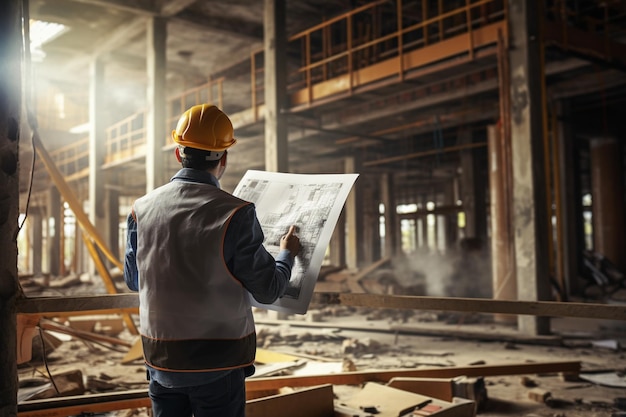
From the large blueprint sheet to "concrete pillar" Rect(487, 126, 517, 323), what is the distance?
23.7 feet

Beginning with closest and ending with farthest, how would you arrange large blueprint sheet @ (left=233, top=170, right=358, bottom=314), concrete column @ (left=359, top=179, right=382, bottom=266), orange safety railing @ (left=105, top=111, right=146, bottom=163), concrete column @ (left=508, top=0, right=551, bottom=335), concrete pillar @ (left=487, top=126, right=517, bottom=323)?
large blueprint sheet @ (left=233, top=170, right=358, bottom=314), concrete column @ (left=508, top=0, right=551, bottom=335), concrete pillar @ (left=487, top=126, right=517, bottom=323), orange safety railing @ (left=105, top=111, right=146, bottom=163), concrete column @ (left=359, top=179, right=382, bottom=266)

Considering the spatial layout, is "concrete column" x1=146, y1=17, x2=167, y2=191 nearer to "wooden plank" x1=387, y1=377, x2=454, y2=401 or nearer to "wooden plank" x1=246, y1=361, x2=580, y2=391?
"wooden plank" x1=246, y1=361, x2=580, y2=391

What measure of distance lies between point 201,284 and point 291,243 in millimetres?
499

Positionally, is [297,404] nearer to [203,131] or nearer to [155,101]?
[203,131]

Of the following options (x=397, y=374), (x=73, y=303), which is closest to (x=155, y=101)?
(x=397, y=374)

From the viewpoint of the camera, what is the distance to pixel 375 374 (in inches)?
185

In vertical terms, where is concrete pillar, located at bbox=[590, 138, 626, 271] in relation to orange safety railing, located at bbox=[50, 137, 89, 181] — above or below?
below

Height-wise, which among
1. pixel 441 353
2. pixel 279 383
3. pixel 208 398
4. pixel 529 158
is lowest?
pixel 441 353

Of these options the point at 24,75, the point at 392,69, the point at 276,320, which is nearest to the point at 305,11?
the point at 392,69

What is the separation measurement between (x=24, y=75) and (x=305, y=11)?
12391 millimetres

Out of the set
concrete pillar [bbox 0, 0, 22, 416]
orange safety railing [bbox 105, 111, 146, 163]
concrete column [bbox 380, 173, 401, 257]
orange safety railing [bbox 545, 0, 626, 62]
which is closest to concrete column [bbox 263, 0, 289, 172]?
orange safety railing [bbox 545, 0, 626, 62]

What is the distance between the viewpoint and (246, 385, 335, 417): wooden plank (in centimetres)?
336

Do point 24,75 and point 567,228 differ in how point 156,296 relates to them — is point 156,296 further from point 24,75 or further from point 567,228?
point 567,228

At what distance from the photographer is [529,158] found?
26.5 ft
